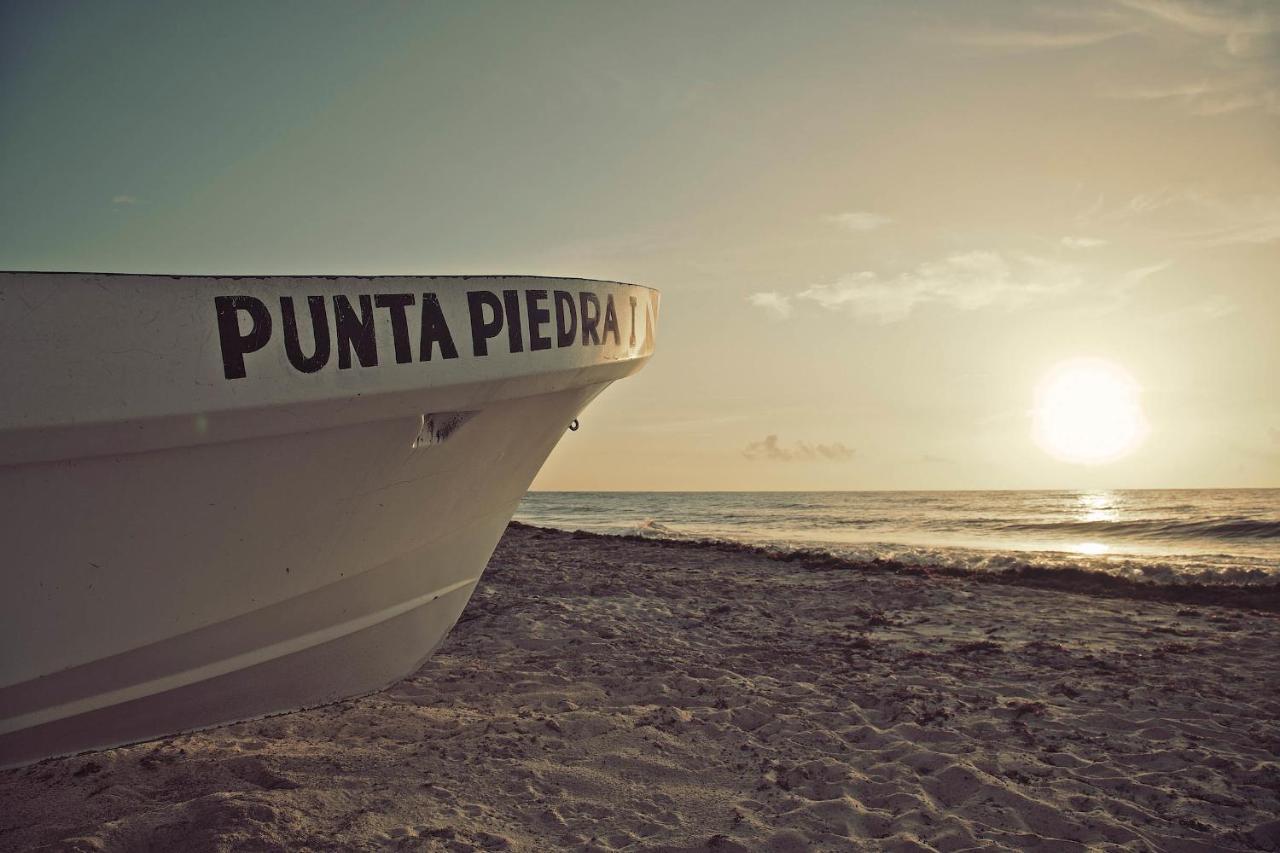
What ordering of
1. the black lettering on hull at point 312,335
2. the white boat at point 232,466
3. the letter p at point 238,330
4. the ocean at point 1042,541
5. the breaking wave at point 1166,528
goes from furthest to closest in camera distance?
the breaking wave at point 1166,528, the ocean at point 1042,541, the black lettering on hull at point 312,335, the letter p at point 238,330, the white boat at point 232,466

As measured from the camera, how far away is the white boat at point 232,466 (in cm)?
195

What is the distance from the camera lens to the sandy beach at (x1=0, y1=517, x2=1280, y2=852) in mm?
2488

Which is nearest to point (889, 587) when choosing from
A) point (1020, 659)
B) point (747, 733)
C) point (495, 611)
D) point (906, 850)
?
point (1020, 659)

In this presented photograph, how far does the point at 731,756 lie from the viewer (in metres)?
3.19

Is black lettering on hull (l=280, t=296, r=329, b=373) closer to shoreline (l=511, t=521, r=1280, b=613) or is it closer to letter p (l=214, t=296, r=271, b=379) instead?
letter p (l=214, t=296, r=271, b=379)

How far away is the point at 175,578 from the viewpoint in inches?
93.5

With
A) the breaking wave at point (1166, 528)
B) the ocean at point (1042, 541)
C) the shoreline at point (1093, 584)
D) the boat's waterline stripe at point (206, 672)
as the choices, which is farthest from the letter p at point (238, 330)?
the breaking wave at point (1166, 528)

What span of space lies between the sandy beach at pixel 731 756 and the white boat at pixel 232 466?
41cm

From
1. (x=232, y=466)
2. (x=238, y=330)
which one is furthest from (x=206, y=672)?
(x=238, y=330)

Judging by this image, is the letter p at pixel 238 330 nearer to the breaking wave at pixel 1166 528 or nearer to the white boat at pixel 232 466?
the white boat at pixel 232 466

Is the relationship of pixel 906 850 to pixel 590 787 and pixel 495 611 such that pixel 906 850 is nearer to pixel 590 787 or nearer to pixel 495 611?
pixel 590 787

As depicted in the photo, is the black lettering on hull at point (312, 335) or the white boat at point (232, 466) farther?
the black lettering on hull at point (312, 335)

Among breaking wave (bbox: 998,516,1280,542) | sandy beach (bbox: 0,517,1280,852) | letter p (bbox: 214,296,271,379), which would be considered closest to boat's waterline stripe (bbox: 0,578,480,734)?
sandy beach (bbox: 0,517,1280,852)

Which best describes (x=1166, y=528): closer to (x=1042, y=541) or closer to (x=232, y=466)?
(x=1042, y=541)
